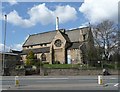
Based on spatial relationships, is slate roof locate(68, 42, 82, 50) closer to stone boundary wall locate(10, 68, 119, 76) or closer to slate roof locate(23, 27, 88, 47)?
slate roof locate(23, 27, 88, 47)

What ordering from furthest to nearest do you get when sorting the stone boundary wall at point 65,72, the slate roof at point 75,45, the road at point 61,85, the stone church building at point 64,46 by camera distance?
the slate roof at point 75,45 < the stone church building at point 64,46 < the stone boundary wall at point 65,72 < the road at point 61,85

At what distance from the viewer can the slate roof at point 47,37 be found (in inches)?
3363

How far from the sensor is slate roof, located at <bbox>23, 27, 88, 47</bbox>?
85.4 m

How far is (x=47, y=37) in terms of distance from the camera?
94.8 metres

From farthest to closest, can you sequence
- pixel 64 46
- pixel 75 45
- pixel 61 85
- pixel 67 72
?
pixel 64 46, pixel 75 45, pixel 67 72, pixel 61 85

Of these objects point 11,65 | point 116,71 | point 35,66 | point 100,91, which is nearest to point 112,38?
point 116,71

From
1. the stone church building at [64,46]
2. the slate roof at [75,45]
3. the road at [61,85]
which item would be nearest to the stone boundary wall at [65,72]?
the stone church building at [64,46]

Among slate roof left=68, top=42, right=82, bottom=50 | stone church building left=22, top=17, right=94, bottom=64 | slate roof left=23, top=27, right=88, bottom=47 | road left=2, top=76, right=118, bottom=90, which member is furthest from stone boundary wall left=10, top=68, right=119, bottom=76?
slate roof left=23, top=27, right=88, bottom=47

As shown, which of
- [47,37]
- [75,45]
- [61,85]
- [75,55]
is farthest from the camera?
[47,37]

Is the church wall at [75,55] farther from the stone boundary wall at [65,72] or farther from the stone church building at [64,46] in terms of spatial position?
the stone boundary wall at [65,72]

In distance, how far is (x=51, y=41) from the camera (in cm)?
8825

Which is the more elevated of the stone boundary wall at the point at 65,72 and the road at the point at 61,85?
the stone boundary wall at the point at 65,72

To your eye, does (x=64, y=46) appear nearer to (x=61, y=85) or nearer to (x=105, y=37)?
(x=105, y=37)

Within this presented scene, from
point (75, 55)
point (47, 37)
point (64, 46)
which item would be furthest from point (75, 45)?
point (47, 37)
